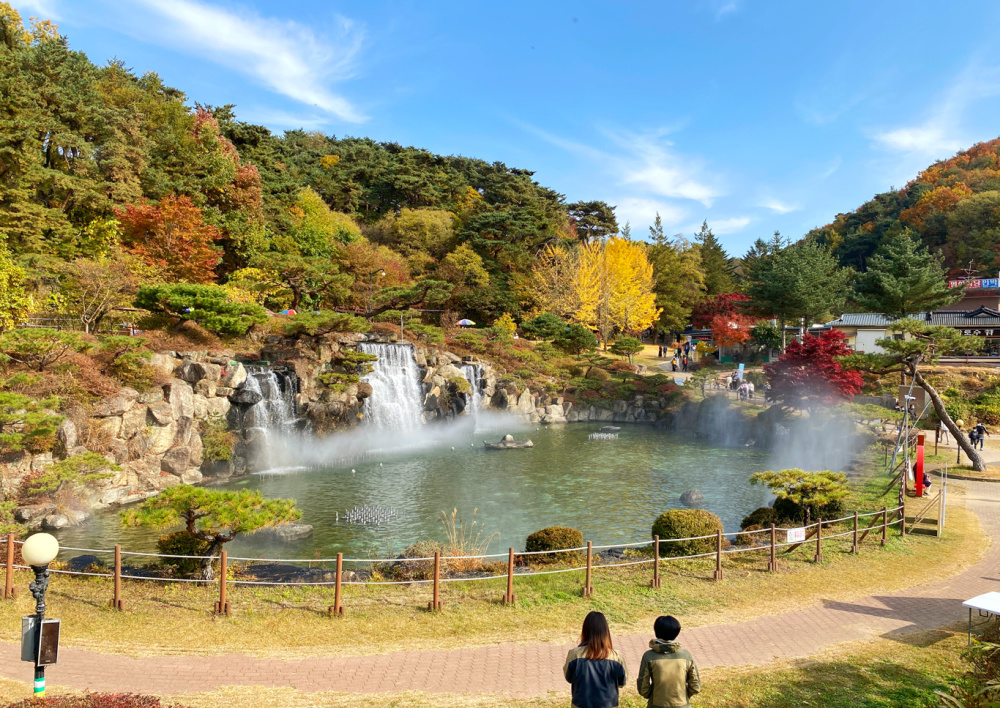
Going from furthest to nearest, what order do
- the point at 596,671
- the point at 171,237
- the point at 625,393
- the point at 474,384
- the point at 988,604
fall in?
the point at 625,393 < the point at 474,384 < the point at 171,237 < the point at 988,604 < the point at 596,671

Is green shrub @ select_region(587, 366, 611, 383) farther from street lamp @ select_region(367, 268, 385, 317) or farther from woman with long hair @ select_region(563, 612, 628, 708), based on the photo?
woman with long hair @ select_region(563, 612, 628, 708)

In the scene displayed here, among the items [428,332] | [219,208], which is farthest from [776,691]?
[219,208]

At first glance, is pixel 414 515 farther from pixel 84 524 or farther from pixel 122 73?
pixel 122 73

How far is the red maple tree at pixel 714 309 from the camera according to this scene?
52938 mm

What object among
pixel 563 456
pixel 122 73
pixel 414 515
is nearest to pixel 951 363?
pixel 563 456

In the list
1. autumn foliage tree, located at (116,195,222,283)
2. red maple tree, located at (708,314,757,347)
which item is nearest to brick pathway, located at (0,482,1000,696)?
autumn foliage tree, located at (116,195,222,283)

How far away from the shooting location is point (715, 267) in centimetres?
6575

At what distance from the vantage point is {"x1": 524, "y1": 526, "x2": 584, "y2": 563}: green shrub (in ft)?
42.1

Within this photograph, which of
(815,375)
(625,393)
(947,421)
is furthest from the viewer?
(625,393)

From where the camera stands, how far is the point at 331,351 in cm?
3008

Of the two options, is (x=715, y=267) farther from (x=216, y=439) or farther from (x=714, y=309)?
(x=216, y=439)

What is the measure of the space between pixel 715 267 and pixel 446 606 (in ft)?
206

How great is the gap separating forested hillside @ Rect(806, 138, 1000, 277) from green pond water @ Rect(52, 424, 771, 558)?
43.3 meters

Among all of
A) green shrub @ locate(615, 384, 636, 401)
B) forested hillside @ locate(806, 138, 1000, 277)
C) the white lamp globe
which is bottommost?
the white lamp globe
